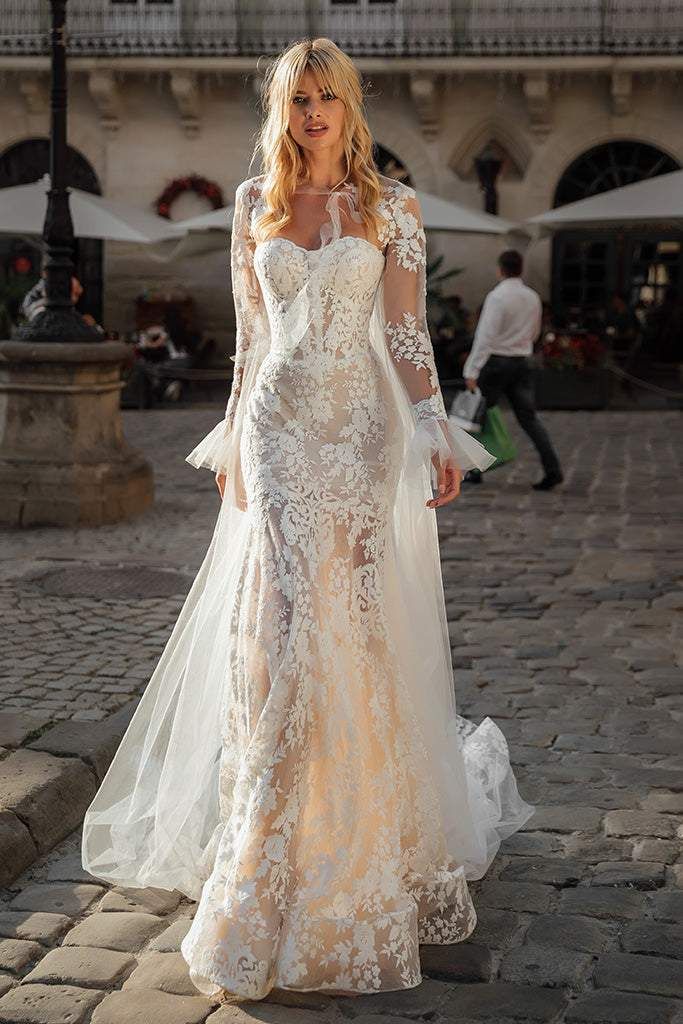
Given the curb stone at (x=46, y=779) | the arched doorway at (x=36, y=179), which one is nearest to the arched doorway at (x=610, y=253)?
the arched doorway at (x=36, y=179)

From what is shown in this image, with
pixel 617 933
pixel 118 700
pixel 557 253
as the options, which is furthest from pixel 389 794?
pixel 557 253

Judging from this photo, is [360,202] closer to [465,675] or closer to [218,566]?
[218,566]

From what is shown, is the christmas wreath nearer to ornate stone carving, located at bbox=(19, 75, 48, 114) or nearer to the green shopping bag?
ornate stone carving, located at bbox=(19, 75, 48, 114)

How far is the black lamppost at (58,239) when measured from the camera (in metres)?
10.5

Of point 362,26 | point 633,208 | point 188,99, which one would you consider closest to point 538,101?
point 362,26

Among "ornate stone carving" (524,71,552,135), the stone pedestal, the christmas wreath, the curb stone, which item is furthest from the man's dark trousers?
the christmas wreath

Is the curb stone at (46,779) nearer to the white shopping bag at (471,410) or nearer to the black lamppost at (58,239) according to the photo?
Answer: the black lamppost at (58,239)

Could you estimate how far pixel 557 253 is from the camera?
2395cm

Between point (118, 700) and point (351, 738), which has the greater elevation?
point (351, 738)

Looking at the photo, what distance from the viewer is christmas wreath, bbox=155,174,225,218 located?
24.3 m

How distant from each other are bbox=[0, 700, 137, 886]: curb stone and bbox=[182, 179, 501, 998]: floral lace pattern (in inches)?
33.2

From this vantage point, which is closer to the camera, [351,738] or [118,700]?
[351,738]

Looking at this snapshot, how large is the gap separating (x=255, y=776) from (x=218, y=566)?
2.46 ft

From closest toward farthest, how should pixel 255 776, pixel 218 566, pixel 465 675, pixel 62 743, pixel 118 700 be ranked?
pixel 255 776 → pixel 218 566 → pixel 62 743 → pixel 118 700 → pixel 465 675
